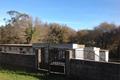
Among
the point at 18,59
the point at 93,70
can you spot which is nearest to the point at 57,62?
the point at 18,59

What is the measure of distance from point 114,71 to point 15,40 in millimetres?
51475

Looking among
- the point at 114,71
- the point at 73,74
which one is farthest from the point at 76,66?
the point at 114,71

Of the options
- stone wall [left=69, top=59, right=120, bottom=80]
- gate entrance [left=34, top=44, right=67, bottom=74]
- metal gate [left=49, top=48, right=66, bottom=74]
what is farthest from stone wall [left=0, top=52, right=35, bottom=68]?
stone wall [left=69, top=59, right=120, bottom=80]

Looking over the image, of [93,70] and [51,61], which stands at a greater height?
[51,61]

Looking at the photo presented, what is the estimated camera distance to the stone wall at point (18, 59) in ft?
71.0

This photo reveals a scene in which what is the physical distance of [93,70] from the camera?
636 inches

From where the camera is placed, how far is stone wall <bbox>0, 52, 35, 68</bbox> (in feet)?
71.0

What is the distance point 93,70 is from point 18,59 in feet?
29.1

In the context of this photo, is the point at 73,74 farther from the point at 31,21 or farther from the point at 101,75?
the point at 31,21

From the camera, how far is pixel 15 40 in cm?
6444

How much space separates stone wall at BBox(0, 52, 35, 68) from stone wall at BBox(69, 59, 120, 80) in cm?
482

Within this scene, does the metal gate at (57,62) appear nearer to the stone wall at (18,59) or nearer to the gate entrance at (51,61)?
the gate entrance at (51,61)

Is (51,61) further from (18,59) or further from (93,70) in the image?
(93,70)

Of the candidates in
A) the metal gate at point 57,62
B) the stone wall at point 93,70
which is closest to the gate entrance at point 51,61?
the metal gate at point 57,62
